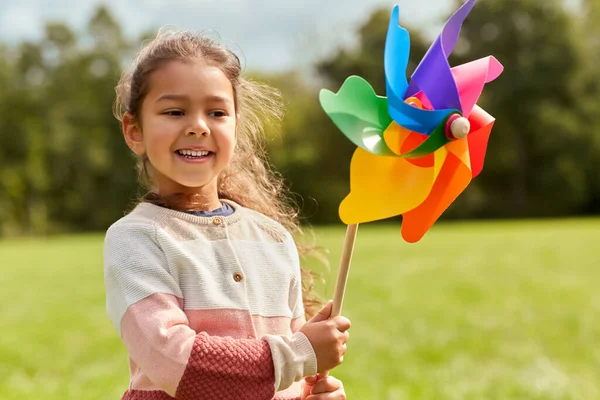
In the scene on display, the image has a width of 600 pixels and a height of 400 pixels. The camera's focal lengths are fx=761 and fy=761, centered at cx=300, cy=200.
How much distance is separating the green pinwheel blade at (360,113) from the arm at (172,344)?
511 millimetres

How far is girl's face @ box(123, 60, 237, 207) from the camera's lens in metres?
1.95

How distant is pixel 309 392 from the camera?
214 cm

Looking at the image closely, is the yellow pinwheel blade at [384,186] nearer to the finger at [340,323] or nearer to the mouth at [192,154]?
the finger at [340,323]

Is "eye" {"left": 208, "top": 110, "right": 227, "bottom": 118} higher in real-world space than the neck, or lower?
higher

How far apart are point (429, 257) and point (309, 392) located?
335 inches

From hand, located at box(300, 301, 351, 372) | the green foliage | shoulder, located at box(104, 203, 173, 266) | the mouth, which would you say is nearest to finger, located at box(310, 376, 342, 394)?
hand, located at box(300, 301, 351, 372)

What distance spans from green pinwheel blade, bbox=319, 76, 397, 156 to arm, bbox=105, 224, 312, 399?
1.68 ft

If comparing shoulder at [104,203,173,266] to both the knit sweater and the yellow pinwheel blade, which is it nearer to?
the knit sweater

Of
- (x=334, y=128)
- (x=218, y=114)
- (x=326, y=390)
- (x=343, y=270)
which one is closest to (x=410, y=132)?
(x=343, y=270)

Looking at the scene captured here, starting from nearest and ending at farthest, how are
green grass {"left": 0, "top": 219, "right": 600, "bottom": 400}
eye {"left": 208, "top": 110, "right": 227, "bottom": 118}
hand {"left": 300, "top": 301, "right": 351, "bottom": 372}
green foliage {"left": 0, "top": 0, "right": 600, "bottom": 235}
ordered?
1. hand {"left": 300, "top": 301, "right": 351, "bottom": 372}
2. eye {"left": 208, "top": 110, "right": 227, "bottom": 118}
3. green grass {"left": 0, "top": 219, "right": 600, "bottom": 400}
4. green foliage {"left": 0, "top": 0, "right": 600, "bottom": 235}

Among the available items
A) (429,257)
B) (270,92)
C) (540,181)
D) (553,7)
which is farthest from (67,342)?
(553,7)

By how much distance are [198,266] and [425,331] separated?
4408mm

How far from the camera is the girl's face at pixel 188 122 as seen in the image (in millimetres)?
1946

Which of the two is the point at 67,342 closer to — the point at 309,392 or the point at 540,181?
the point at 309,392
